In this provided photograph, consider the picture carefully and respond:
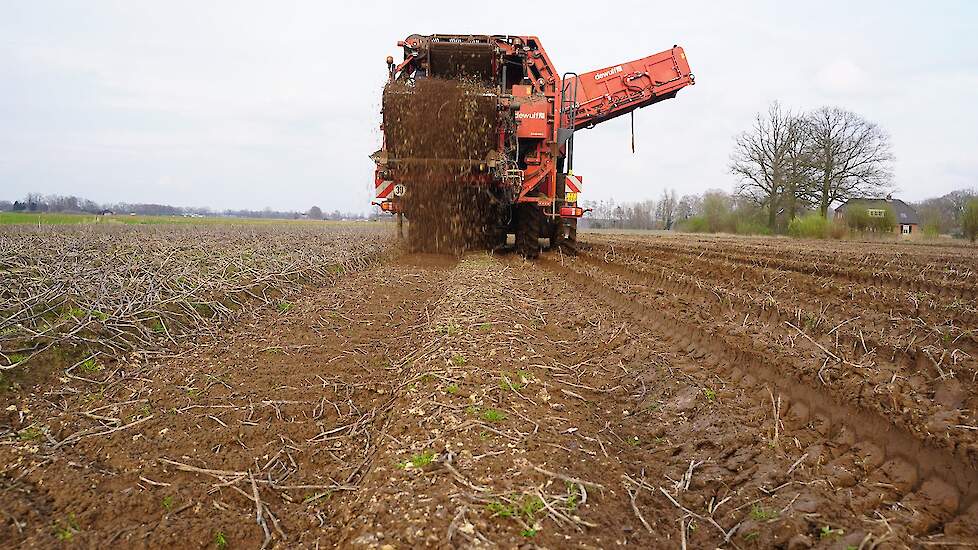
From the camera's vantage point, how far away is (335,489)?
2559 millimetres

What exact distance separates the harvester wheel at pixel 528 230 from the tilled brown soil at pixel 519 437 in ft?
18.0

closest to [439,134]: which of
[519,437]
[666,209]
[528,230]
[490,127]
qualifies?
[490,127]

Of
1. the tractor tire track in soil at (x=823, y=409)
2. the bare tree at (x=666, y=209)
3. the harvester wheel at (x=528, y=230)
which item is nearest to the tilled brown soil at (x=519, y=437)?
the tractor tire track in soil at (x=823, y=409)

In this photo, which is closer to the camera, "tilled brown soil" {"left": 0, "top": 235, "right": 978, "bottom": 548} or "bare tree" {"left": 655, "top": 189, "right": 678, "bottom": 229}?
"tilled brown soil" {"left": 0, "top": 235, "right": 978, "bottom": 548}

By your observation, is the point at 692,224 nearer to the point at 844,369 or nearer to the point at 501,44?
the point at 501,44

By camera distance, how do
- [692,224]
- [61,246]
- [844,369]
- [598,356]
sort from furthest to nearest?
1. [692,224]
2. [61,246]
3. [598,356]
4. [844,369]

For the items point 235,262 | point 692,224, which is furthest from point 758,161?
point 235,262

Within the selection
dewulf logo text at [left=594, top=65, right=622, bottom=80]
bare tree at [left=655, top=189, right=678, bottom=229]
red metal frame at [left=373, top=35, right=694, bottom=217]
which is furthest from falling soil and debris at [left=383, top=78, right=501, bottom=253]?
bare tree at [left=655, top=189, right=678, bottom=229]

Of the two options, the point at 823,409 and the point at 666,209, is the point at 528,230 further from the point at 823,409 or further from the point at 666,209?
the point at 666,209

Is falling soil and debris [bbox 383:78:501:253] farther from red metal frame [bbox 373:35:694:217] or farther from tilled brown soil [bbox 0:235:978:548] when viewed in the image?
tilled brown soil [bbox 0:235:978:548]

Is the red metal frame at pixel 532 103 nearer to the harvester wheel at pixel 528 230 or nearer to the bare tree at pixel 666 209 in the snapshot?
the harvester wheel at pixel 528 230

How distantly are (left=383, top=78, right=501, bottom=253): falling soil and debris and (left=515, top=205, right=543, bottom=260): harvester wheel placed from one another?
4.62 ft

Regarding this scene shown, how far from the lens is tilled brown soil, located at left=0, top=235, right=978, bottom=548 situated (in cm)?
220

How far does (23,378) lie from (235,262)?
14.8 feet
